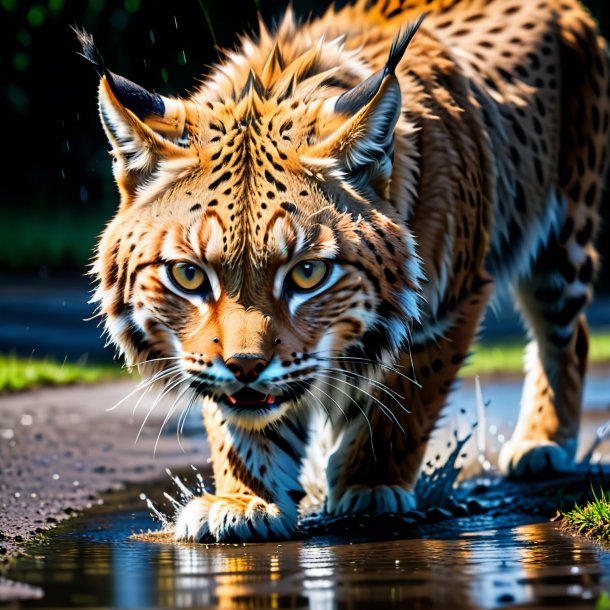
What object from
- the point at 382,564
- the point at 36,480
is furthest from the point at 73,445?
the point at 382,564

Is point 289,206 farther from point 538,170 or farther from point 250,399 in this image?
point 538,170

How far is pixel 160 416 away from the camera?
380 inches

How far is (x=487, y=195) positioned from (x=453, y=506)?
1396 mm

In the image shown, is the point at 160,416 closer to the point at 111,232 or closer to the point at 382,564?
the point at 111,232

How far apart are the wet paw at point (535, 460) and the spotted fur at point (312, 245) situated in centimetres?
1

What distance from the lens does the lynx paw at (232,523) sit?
505 cm

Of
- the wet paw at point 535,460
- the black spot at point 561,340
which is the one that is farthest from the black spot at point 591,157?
the wet paw at point 535,460

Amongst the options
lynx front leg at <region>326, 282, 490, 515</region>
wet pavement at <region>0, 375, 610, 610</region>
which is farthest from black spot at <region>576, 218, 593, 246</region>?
lynx front leg at <region>326, 282, 490, 515</region>

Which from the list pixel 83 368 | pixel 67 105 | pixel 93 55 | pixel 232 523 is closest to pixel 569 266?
pixel 232 523

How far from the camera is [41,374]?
11.2 meters

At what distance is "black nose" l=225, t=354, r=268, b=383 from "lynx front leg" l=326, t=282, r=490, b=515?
106 centimetres

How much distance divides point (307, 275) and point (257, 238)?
0.81 ft

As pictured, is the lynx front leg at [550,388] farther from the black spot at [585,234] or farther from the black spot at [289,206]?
the black spot at [289,206]

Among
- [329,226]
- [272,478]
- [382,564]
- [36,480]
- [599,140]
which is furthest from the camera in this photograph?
[599,140]
